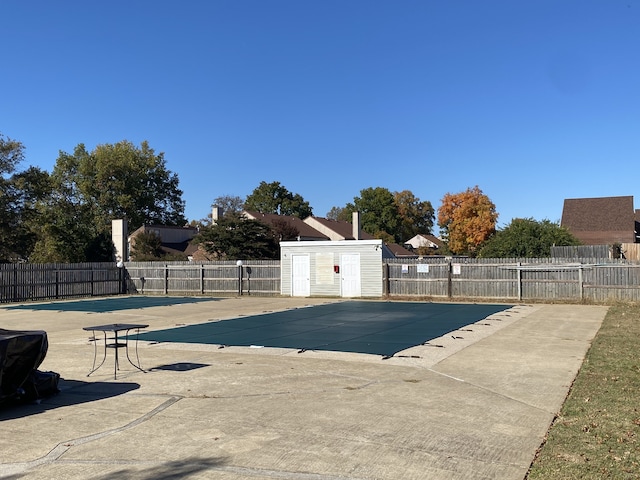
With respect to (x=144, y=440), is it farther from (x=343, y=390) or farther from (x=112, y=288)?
(x=112, y=288)

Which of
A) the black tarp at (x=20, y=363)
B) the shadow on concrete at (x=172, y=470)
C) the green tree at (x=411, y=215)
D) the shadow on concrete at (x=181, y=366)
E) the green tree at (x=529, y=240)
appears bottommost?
the shadow on concrete at (x=181, y=366)

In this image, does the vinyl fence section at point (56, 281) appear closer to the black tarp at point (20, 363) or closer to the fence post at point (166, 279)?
the fence post at point (166, 279)

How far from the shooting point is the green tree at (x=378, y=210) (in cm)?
8631

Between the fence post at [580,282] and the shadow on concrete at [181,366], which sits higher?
the fence post at [580,282]

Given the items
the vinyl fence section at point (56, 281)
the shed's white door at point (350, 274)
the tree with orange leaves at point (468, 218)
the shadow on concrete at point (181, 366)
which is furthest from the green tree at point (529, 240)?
the tree with orange leaves at point (468, 218)

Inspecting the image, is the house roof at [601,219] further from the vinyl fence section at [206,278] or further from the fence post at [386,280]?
the vinyl fence section at [206,278]

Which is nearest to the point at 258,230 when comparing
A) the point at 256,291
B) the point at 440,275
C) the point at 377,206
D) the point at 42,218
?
the point at 256,291

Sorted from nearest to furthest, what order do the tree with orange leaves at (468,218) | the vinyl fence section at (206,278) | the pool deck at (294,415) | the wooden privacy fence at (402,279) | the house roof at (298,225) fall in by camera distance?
the pool deck at (294,415), the wooden privacy fence at (402,279), the vinyl fence section at (206,278), the house roof at (298,225), the tree with orange leaves at (468,218)

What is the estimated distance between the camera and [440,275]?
27.0m

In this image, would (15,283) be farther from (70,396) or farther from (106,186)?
(106,186)

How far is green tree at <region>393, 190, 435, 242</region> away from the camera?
9352 cm

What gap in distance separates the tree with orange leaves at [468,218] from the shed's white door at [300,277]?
38.5 meters

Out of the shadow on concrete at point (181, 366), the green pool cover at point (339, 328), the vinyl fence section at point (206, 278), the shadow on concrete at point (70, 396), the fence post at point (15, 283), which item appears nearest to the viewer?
the shadow on concrete at point (70, 396)

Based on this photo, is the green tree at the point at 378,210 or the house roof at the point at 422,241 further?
the house roof at the point at 422,241
